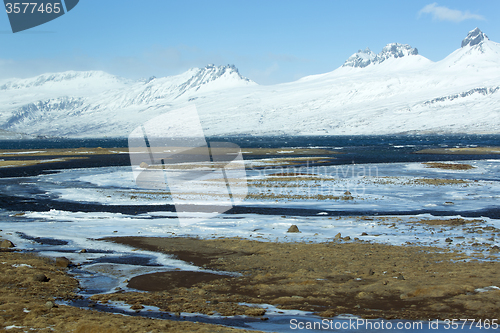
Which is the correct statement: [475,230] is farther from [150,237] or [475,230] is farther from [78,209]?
[78,209]

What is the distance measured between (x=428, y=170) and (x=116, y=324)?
49.7 m

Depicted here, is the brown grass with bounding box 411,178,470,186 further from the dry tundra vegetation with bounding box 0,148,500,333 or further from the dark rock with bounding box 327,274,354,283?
the dark rock with bounding box 327,274,354,283

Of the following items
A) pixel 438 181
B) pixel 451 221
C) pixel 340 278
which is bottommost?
pixel 438 181

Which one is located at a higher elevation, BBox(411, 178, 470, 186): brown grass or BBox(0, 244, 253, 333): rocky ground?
BBox(0, 244, 253, 333): rocky ground

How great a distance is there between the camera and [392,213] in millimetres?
26438

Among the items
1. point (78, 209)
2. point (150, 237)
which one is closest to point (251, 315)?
point (150, 237)

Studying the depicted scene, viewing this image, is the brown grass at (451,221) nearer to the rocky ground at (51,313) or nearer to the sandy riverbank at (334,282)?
the sandy riverbank at (334,282)

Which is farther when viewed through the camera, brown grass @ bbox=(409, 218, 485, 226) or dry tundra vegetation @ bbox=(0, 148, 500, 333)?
brown grass @ bbox=(409, 218, 485, 226)

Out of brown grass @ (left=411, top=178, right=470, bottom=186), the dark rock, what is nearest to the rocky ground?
the dark rock

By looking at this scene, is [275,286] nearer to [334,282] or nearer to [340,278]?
[334,282]

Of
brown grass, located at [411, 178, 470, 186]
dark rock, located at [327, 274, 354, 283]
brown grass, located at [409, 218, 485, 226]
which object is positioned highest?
dark rock, located at [327, 274, 354, 283]

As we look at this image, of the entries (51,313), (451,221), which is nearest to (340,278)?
(51,313)

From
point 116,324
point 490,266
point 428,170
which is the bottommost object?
point 428,170

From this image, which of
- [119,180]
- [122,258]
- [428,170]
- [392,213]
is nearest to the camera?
[122,258]
